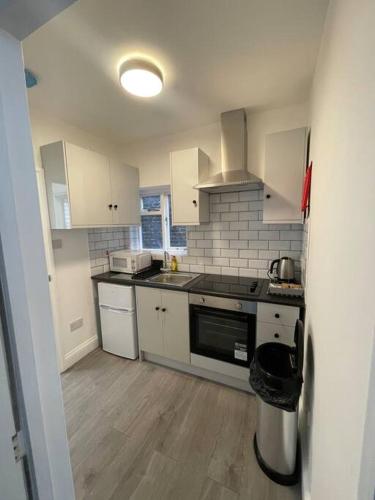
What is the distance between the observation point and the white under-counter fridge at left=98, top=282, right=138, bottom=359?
7.38ft

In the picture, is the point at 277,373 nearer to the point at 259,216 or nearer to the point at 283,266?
the point at 283,266

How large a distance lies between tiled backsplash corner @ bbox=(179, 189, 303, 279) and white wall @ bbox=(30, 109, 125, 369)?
4.19ft

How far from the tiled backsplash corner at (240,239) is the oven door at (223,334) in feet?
2.12

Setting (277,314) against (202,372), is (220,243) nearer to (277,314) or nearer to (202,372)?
(277,314)

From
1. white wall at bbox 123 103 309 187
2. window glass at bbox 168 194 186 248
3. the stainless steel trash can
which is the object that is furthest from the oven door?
white wall at bbox 123 103 309 187

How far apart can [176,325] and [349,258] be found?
5.81ft

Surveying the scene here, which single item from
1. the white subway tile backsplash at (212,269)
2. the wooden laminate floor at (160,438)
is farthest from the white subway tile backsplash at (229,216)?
the wooden laminate floor at (160,438)

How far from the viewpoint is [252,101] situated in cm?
185

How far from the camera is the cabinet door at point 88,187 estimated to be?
1914 mm

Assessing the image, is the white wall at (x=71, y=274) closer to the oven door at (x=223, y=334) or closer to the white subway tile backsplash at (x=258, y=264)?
the oven door at (x=223, y=334)

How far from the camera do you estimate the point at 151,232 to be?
2912mm

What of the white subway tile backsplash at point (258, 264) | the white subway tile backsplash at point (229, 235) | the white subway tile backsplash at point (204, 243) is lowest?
the white subway tile backsplash at point (258, 264)

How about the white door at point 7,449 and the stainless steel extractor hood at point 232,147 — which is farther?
the stainless steel extractor hood at point 232,147

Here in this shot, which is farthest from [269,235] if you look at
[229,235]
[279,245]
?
[229,235]
